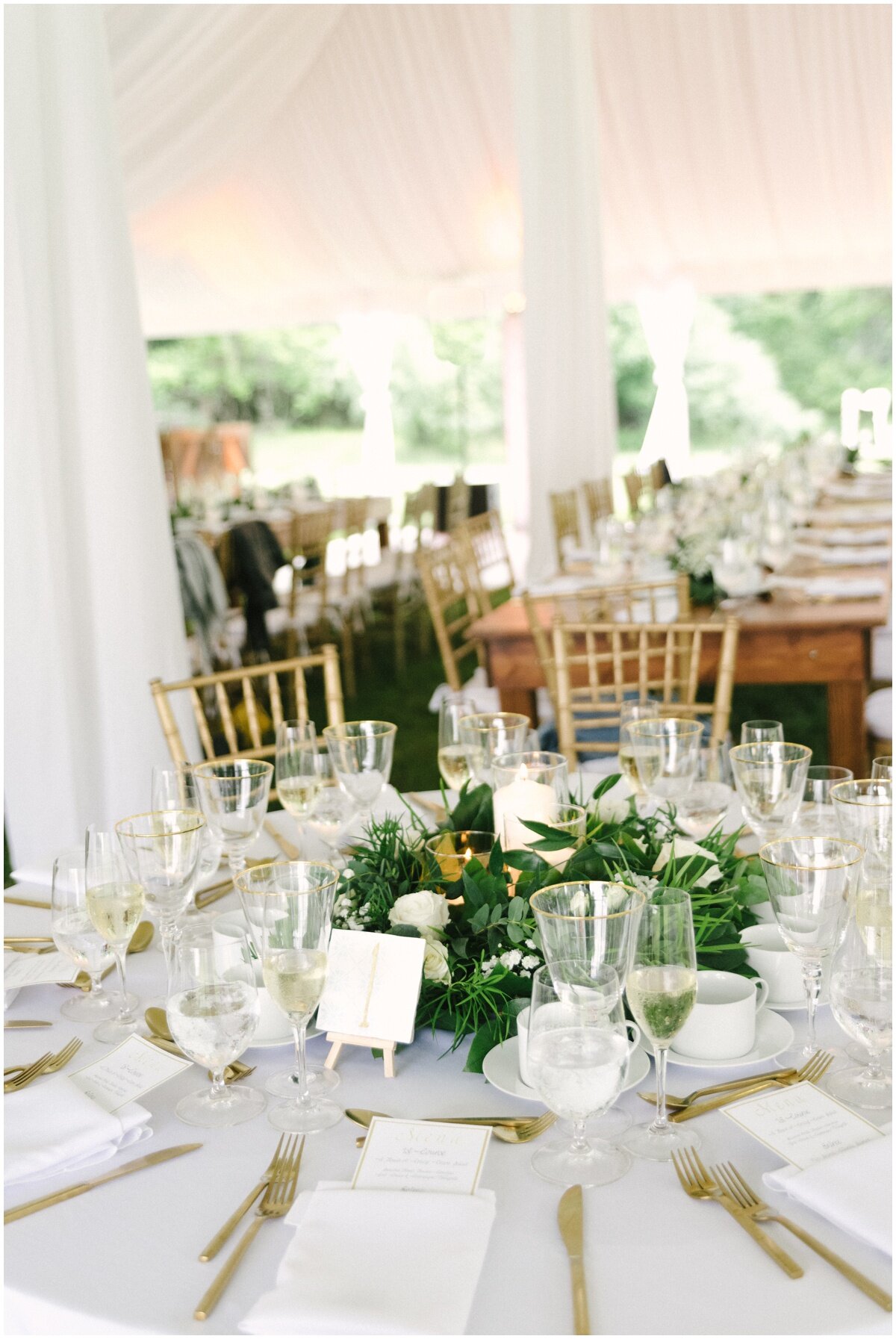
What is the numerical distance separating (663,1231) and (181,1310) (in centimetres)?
39

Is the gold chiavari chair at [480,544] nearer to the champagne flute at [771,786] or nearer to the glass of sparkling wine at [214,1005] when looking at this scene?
the champagne flute at [771,786]

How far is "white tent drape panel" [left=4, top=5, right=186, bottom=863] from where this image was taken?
9.99 ft

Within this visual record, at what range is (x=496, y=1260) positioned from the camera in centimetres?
97

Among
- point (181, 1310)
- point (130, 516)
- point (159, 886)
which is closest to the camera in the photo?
point (181, 1310)

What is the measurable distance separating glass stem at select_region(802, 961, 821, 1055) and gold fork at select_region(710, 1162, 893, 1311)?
0.24 meters

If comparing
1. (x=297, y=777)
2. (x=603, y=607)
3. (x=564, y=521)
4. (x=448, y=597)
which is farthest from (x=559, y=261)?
(x=297, y=777)

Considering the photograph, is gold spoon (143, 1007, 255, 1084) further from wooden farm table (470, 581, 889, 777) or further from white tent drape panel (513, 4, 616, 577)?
white tent drape panel (513, 4, 616, 577)

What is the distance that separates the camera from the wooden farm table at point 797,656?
3285mm

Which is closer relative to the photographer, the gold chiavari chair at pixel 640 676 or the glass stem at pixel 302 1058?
the glass stem at pixel 302 1058

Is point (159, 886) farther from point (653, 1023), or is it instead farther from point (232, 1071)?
point (653, 1023)

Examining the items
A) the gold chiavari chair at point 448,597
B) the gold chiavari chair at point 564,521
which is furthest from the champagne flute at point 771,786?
the gold chiavari chair at point 564,521

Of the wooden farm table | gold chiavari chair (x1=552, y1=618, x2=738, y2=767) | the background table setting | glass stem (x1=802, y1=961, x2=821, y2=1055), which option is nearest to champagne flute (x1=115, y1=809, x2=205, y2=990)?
the background table setting

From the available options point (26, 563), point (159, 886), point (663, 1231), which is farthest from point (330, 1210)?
point (26, 563)

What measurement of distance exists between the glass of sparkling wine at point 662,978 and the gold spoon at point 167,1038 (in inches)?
16.6
